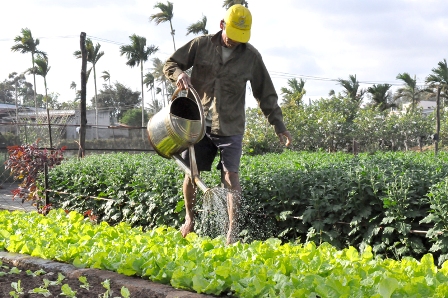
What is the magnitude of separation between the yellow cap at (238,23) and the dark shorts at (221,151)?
2.51ft

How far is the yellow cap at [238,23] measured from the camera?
A: 4.54 meters

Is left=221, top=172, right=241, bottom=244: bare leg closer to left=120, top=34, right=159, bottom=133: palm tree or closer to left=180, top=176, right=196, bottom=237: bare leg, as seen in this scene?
left=180, top=176, right=196, bottom=237: bare leg

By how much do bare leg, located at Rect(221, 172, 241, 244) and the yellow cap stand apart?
3.46 ft

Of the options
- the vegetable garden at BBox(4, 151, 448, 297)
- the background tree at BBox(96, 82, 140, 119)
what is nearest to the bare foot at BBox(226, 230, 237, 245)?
the vegetable garden at BBox(4, 151, 448, 297)

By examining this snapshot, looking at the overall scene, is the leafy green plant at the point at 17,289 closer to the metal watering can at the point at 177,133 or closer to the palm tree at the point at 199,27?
the metal watering can at the point at 177,133

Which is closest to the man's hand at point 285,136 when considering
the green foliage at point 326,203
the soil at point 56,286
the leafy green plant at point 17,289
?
the green foliage at point 326,203

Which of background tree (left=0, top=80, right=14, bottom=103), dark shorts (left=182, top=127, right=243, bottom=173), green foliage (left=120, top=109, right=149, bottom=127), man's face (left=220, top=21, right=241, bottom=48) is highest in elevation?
background tree (left=0, top=80, right=14, bottom=103)

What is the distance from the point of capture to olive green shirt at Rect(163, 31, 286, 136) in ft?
15.7

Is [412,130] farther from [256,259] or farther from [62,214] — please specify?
[256,259]

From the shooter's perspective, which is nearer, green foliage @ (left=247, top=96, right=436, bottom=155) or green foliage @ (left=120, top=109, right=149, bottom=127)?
green foliage @ (left=247, top=96, right=436, bottom=155)

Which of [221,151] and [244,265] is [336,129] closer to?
[221,151]

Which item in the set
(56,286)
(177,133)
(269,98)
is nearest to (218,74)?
(269,98)

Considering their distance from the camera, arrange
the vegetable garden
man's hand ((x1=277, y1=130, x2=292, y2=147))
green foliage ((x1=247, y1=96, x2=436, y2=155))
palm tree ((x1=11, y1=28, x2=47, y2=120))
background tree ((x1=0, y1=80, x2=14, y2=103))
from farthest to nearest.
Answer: background tree ((x1=0, y1=80, x2=14, y2=103))
palm tree ((x1=11, y1=28, x2=47, y2=120))
green foliage ((x1=247, y1=96, x2=436, y2=155))
man's hand ((x1=277, y1=130, x2=292, y2=147))
the vegetable garden

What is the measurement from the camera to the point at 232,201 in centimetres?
460
